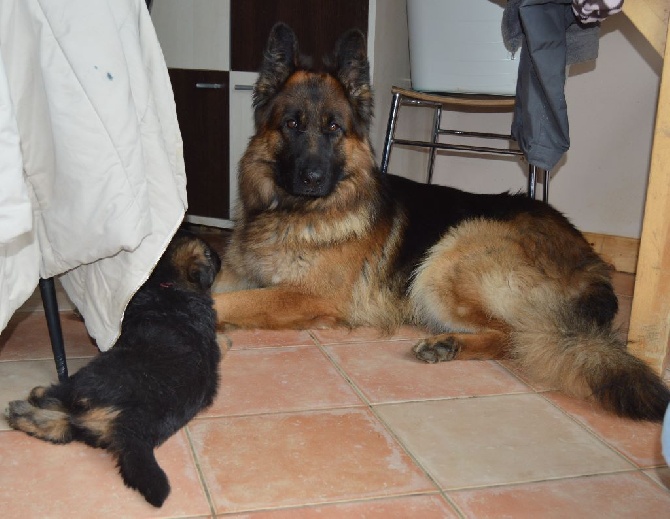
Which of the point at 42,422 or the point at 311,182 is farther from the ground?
the point at 311,182

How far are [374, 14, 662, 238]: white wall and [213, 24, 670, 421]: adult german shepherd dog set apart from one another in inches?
51.2

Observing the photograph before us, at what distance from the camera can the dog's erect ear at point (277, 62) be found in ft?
9.09

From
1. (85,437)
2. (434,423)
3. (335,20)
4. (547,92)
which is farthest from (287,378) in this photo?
(335,20)

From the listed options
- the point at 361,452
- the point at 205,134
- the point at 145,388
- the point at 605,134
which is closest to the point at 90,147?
the point at 145,388

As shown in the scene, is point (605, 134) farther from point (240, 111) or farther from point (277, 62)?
point (277, 62)

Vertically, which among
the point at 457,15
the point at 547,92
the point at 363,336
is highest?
the point at 457,15

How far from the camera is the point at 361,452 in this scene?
178cm

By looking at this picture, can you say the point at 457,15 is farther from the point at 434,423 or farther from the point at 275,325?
the point at 434,423

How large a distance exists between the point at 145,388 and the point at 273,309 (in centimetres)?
117

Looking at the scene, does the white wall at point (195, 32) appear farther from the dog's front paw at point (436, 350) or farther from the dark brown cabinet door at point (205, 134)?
the dog's front paw at point (436, 350)

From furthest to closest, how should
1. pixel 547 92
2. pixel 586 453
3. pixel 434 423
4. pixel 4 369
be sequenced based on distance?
1. pixel 547 92
2. pixel 4 369
3. pixel 434 423
4. pixel 586 453

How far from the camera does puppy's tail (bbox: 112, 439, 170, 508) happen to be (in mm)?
1387

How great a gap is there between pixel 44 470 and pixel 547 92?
2.18 metres

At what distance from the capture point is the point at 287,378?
2248 millimetres
